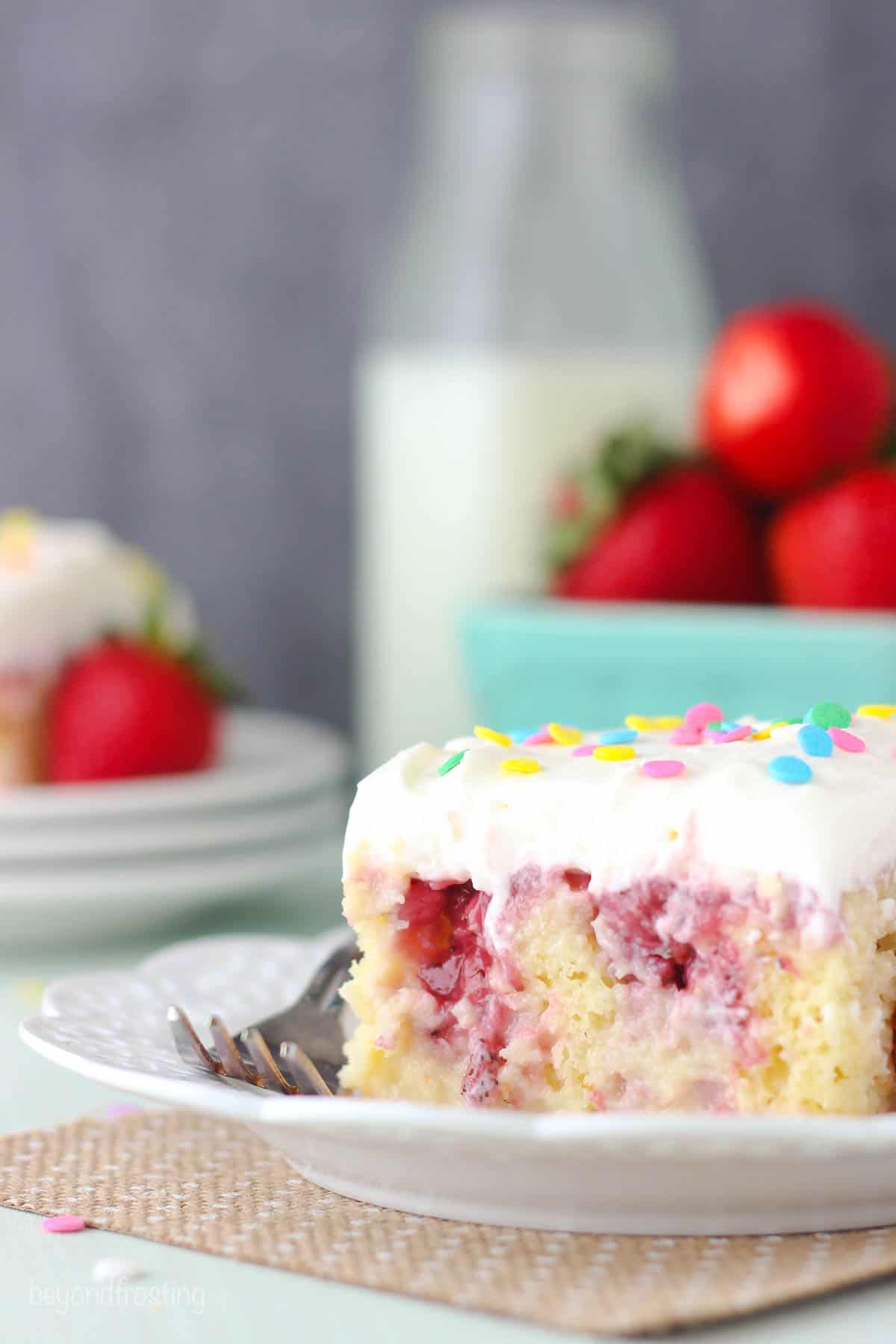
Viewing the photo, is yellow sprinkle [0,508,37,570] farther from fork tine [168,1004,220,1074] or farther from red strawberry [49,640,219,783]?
fork tine [168,1004,220,1074]

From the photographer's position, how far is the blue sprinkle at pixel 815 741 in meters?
0.86

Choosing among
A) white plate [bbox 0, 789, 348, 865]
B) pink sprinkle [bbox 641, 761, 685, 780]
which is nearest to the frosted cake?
white plate [bbox 0, 789, 348, 865]

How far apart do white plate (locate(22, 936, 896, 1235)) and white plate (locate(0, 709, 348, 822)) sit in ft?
1.81

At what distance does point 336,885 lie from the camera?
5.68 ft

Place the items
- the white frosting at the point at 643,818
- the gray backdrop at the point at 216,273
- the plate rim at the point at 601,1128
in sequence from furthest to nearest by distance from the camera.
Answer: the gray backdrop at the point at 216,273 < the white frosting at the point at 643,818 < the plate rim at the point at 601,1128

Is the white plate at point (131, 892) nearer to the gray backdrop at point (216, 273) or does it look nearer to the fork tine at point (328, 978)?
the fork tine at point (328, 978)

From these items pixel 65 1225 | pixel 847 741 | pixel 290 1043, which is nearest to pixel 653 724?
pixel 847 741

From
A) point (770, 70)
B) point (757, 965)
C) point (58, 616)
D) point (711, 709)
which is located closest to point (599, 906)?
point (757, 965)

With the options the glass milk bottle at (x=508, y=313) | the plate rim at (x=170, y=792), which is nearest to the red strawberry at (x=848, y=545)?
the glass milk bottle at (x=508, y=313)

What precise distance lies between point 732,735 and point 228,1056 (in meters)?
0.28

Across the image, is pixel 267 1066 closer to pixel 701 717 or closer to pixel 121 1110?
pixel 121 1110

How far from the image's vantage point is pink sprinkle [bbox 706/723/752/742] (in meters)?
0.91

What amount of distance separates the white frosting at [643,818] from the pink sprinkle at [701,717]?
0.04 m

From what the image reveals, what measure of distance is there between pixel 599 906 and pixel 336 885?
36.2 inches
